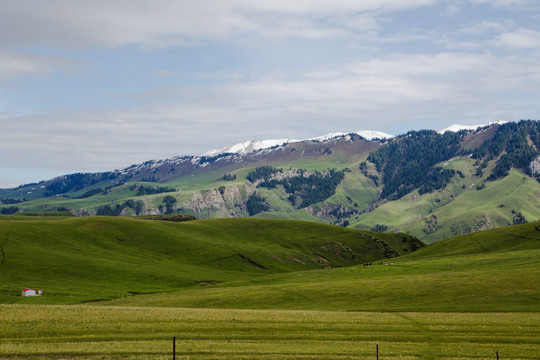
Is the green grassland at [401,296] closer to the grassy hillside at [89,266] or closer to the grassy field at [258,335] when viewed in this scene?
the grassy field at [258,335]

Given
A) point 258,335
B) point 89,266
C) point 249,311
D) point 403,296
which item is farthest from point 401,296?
point 89,266

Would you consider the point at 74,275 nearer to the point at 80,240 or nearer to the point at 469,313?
the point at 80,240

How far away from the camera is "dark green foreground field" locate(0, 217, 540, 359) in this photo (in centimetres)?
4272

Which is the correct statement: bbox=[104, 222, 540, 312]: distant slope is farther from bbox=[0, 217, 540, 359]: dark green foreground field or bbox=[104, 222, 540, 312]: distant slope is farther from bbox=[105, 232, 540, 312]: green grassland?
bbox=[0, 217, 540, 359]: dark green foreground field

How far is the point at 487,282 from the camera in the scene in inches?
3666

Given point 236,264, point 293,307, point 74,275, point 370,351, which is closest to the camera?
point 370,351

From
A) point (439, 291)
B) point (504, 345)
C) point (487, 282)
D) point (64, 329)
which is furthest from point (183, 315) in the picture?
point (487, 282)

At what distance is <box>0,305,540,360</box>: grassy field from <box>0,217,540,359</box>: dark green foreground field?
114mm

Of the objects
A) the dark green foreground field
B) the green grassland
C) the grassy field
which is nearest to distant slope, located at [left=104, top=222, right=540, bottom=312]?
the green grassland

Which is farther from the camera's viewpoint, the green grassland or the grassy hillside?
the grassy hillside

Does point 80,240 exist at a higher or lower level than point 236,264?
higher

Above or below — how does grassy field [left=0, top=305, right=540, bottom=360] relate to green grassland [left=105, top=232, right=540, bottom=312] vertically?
above

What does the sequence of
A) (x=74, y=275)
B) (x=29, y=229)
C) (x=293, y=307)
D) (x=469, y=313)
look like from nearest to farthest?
(x=469, y=313) → (x=293, y=307) → (x=74, y=275) → (x=29, y=229)

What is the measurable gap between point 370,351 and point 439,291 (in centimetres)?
5295
